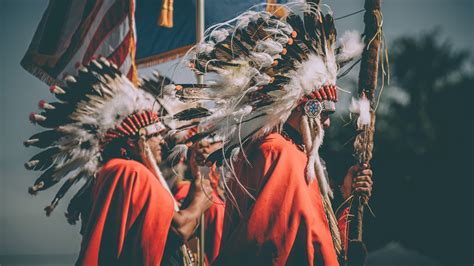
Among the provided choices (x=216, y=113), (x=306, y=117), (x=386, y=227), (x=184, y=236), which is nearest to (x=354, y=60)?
(x=306, y=117)

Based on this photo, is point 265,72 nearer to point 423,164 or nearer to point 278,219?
point 278,219

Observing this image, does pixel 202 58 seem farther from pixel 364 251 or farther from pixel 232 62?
pixel 364 251

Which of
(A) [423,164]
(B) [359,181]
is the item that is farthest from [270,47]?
(A) [423,164]

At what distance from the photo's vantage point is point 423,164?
Result: 14953mm

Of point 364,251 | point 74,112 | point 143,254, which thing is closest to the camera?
point 364,251

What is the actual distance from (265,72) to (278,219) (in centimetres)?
78

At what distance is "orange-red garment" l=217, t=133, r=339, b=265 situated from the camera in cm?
402

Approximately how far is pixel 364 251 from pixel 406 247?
11029 mm

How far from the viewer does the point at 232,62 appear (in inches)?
170

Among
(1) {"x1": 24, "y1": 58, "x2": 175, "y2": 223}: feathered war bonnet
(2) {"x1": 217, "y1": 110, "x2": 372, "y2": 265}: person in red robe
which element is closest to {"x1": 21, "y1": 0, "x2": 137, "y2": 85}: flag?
(1) {"x1": 24, "y1": 58, "x2": 175, "y2": 223}: feathered war bonnet

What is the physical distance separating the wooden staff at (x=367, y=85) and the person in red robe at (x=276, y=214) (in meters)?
0.11

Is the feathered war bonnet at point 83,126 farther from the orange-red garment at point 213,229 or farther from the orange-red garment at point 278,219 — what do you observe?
the orange-red garment at point 278,219

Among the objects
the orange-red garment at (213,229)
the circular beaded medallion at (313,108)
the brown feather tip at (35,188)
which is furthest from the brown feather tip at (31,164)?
the circular beaded medallion at (313,108)

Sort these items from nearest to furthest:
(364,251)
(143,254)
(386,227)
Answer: (364,251) → (143,254) → (386,227)
